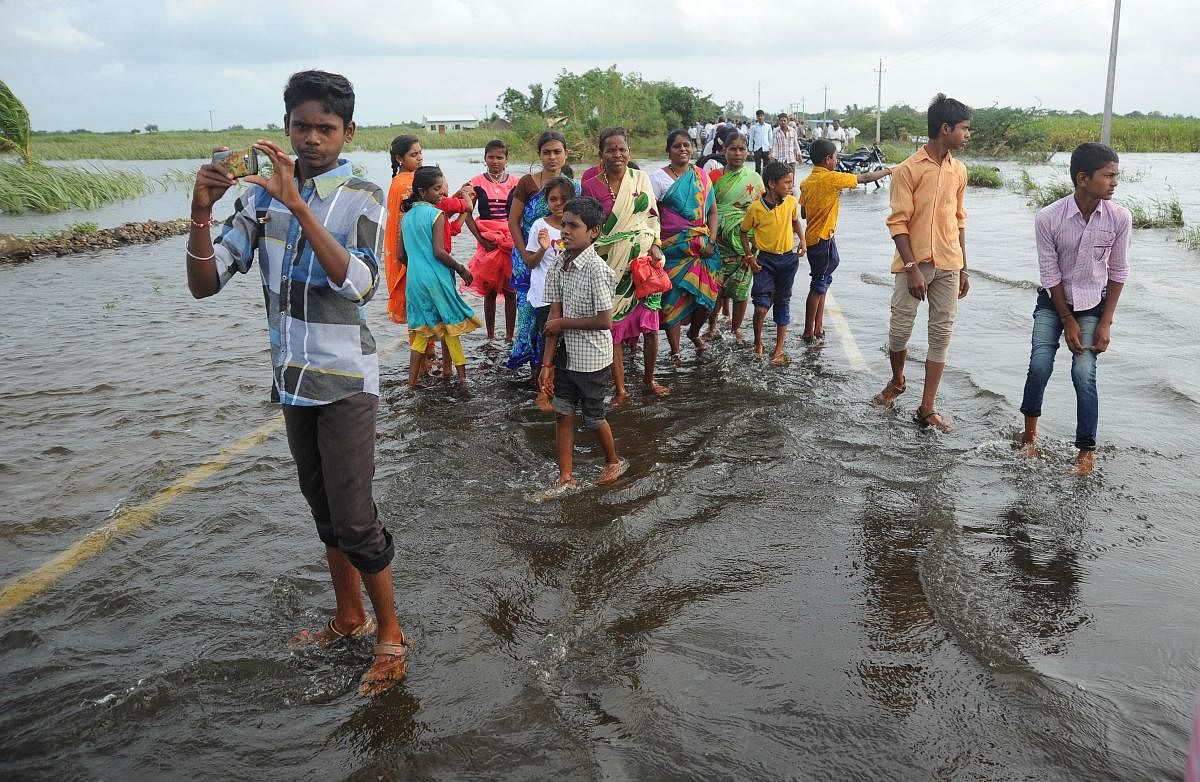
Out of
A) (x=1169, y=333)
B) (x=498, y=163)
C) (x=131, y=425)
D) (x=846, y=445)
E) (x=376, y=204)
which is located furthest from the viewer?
(x=1169, y=333)

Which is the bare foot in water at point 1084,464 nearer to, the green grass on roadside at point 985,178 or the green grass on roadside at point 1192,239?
the green grass on roadside at point 1192,239

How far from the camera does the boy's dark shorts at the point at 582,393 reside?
473 centimetres

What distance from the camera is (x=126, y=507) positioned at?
4.61 metres

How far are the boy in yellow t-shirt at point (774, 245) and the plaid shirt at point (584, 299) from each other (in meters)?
2.95

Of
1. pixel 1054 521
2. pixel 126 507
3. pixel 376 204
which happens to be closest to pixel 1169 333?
pixel 1054 521

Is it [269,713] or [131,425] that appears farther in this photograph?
[131,425]

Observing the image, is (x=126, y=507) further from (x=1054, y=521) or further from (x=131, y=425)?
(x=1054, y=521)

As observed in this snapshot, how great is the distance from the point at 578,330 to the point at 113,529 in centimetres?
253

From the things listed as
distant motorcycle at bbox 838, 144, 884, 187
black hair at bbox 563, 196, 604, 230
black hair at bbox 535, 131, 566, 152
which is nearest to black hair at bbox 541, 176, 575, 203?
black hair at bbox 535, 131, 566, 152

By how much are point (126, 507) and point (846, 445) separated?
13.4 ft

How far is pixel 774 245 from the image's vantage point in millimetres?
7305

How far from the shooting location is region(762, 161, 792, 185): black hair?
23.5 ft

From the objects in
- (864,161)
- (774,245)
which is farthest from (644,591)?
(864,161)

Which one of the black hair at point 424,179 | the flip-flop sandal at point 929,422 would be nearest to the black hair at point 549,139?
the black hair at point 424,179
